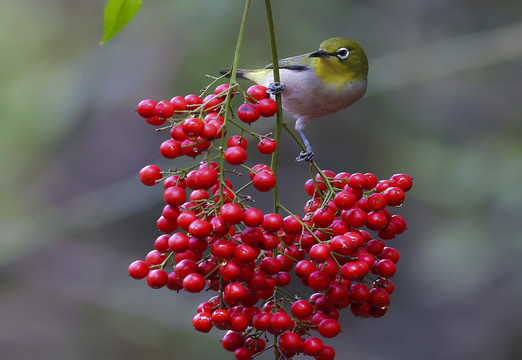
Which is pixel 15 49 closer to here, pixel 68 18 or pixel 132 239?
pixel 68 18

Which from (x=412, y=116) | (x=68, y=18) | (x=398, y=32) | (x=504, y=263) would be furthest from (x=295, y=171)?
(x=68, y=18)

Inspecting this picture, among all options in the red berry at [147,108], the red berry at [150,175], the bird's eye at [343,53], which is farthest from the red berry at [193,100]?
the bird's eye at [343,53]

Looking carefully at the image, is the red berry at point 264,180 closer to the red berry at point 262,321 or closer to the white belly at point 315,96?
the red berry at point 262,321

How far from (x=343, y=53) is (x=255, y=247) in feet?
5.61

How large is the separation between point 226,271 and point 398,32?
442cm

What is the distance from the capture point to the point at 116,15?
165cm

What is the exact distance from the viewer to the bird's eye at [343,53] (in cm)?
307

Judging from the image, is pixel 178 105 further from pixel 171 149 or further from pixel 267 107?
pixel 267 107

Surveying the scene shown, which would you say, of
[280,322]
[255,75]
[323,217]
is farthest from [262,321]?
[255,75]

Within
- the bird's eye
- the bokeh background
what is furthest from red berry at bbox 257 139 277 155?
the bokeh background

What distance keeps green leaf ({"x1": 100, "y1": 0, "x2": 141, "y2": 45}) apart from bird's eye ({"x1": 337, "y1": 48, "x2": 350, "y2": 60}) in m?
1.62

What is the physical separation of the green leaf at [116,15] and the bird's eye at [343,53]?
1.62m

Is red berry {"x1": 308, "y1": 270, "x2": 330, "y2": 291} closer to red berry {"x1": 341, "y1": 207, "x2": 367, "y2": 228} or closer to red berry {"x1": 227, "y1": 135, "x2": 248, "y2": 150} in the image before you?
red berry {"x1": 341, "y1": 207, "x2": 367, "y2": 228}

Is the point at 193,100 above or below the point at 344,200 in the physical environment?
above
